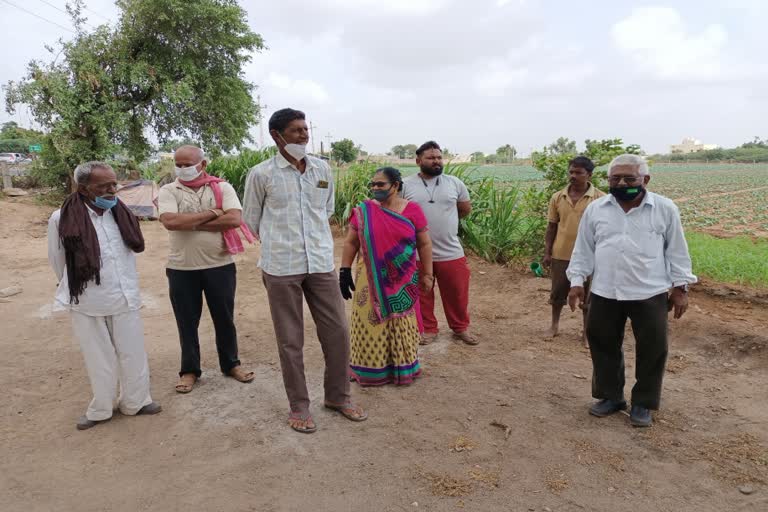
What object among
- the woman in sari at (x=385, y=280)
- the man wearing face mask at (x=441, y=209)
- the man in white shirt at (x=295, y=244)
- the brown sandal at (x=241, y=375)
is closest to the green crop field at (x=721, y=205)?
the man wearing face mask at (x=441, y=209)

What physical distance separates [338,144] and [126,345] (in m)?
27.0

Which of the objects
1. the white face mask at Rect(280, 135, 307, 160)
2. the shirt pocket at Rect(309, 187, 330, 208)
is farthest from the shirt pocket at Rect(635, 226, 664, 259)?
the white face mask at Rect(280, 135, 307, 160)

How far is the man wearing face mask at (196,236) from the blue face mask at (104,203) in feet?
0.94

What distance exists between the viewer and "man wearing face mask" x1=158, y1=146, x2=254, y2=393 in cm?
340

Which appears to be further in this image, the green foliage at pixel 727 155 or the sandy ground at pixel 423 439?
the green foliage at pixel 727 155

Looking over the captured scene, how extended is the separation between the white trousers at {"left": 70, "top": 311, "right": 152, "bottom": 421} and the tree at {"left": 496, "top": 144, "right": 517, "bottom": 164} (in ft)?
155

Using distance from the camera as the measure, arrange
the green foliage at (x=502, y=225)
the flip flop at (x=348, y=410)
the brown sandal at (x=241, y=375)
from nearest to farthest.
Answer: the flip flop at (x=348, y=410) → the brown sandal at (x=241, y=375) → the green foliage at (x=502, y=225)

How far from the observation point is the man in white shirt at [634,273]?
301cm

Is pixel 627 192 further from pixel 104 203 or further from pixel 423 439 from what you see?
pixel 104 203

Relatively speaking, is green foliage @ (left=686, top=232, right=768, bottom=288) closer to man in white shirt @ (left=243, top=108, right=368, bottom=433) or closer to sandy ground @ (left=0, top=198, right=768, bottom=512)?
sandy ground @ (left=0, top=198, right=768, bottom=512)

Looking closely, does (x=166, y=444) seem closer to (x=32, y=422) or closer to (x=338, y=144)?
(x=32, y=422)

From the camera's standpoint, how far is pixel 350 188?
32.4ft

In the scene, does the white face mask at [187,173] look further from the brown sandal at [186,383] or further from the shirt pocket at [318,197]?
the brown sandal at [186,383]

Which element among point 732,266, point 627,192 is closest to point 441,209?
point 627,192
